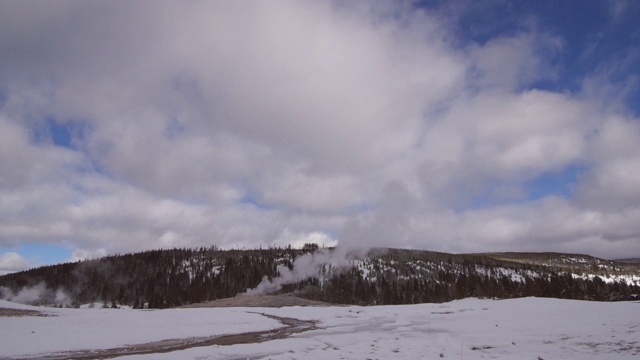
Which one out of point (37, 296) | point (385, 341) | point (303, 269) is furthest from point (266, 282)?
point (385, 341)

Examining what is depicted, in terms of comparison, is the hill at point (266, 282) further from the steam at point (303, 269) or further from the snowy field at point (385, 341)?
the snowy field at point (385, 341)

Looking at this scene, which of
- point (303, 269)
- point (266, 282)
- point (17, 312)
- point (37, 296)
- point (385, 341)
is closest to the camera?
point (385, 341)

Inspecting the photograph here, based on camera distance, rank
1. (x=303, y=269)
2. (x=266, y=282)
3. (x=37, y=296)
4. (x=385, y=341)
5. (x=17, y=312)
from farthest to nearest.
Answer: (x=37, y=296) < (x=303, y=269) < (x=266, y=282) < (x=17, y=312) < (x=385, y=341)

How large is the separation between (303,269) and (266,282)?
64.6ft

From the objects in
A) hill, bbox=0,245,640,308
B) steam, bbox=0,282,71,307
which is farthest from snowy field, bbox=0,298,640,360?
steam, bbox=0,282,71,307

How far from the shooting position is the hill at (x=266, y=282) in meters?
106

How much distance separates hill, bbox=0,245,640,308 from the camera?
4188 inches

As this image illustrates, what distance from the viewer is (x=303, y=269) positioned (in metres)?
149

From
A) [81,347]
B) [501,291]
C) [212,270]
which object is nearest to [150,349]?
[81,347]

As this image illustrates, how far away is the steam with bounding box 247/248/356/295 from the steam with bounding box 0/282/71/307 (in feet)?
270

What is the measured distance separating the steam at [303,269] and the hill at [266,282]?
13.1 inches

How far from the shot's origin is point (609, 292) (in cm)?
10094

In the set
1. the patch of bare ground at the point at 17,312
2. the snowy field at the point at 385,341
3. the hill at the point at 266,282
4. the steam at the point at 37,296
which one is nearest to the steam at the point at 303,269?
the hill at the point at 266,282

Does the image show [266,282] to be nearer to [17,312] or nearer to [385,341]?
[17,312]
